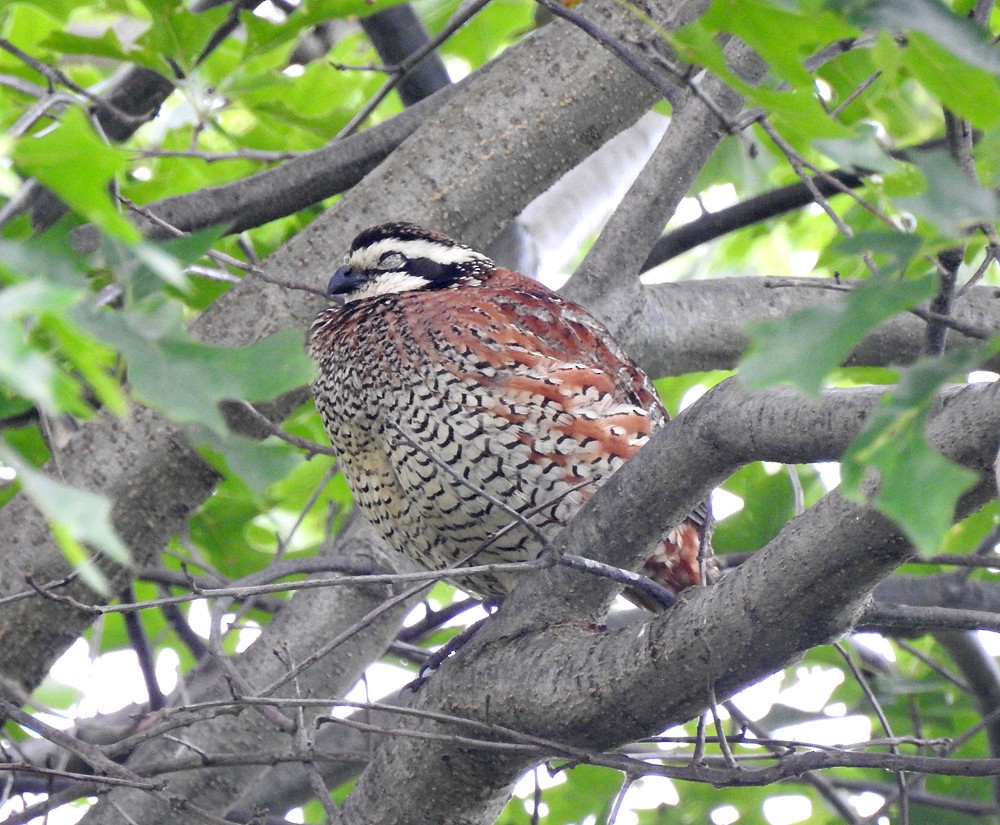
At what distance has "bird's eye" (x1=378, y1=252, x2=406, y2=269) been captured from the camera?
355 cm

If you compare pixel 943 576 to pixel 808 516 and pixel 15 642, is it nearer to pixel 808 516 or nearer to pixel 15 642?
pixel 808 516

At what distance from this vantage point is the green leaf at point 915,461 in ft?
3.69

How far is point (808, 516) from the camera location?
196cm

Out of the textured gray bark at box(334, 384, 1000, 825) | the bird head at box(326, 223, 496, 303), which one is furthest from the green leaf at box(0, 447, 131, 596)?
the bird head at box(326, 223, 496, 303)

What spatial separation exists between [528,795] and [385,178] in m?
2.03

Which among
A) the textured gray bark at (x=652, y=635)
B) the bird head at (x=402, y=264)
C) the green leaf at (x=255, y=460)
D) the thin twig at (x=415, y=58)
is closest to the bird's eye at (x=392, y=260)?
the bird head at (x=402, y=264)

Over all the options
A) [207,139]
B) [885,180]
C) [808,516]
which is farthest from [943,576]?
[207,139]

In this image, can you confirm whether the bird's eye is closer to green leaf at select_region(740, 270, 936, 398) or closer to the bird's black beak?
the bird's black beak

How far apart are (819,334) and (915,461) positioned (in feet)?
0.49

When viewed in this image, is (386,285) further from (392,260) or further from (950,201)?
(950,201)

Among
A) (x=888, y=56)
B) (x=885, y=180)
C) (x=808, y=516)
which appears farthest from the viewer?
(x=808, y=516)

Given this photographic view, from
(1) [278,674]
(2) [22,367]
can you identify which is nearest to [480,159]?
(1) [278,674]

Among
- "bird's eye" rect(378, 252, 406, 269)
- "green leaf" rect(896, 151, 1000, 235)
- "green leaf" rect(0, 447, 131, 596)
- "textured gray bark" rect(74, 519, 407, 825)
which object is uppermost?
"green leaf" rect(0, 447, 131, 596)

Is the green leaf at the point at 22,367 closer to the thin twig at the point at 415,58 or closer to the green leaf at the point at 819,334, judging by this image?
the green leaf at the point at 819,334
